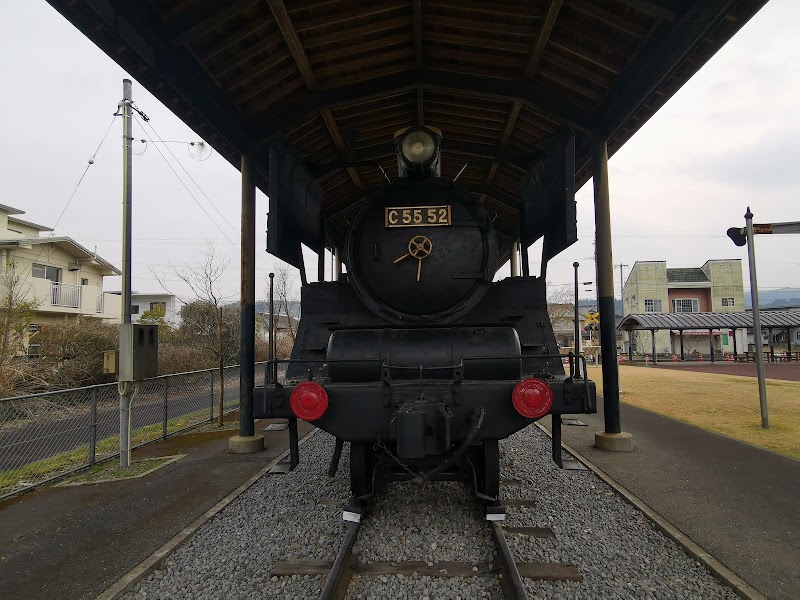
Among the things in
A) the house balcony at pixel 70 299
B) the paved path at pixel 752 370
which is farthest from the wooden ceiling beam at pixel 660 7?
the house balcony at pixel 70 299

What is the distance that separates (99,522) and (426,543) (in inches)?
117

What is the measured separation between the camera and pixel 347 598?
2844 millimetres

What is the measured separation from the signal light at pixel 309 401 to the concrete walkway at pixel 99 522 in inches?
64.6

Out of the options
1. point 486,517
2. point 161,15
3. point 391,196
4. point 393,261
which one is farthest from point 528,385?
point 161,15

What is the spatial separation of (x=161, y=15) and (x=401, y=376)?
404cm

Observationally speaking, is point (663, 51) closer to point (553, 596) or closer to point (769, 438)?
point (553, 596)

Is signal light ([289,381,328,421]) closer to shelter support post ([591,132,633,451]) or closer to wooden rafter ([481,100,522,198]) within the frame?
wooden rafter ([481,100,522,198])

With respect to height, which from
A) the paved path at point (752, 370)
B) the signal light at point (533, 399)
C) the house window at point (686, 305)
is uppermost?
the house window at point (686, 305)

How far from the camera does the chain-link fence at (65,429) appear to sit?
18.0 feet

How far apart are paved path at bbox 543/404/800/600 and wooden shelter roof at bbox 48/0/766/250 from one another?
424 centimetres

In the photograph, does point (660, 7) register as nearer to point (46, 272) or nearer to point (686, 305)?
point (46, 272)

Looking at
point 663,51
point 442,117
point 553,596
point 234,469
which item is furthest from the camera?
point 442,117

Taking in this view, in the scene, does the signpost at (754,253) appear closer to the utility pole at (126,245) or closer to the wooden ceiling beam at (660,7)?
the wooden ceiling beam at (660,7)

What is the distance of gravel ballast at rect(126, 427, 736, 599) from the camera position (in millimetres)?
2948
